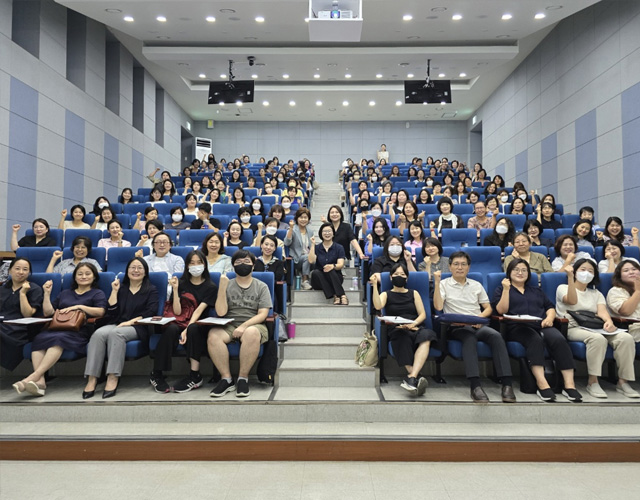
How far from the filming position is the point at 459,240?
4.70 m

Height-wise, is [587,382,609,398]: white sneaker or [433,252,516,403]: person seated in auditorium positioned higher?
[433,252,516,403]: person seated in auditorium

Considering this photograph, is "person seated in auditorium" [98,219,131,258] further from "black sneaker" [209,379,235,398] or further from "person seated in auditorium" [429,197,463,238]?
"person seated in auditorium" [429,197,463,238]

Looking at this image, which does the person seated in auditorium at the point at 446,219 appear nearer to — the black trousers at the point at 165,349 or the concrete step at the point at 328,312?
the concrete step at the point at 328,312

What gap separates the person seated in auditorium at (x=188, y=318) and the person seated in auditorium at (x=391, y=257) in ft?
4.75

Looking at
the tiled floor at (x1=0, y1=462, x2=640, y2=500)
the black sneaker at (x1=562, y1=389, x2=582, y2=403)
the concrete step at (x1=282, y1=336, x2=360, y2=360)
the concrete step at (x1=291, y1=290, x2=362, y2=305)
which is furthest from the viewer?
the concrete step at (x1=291, y1=290, x2=362, y2=305)

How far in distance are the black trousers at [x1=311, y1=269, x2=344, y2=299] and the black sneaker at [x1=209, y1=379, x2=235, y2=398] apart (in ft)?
5.09

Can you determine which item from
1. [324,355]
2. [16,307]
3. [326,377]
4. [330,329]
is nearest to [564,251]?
[330,329]

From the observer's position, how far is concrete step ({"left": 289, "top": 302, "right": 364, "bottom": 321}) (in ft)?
13.6

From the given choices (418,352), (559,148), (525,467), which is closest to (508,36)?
(559,148)

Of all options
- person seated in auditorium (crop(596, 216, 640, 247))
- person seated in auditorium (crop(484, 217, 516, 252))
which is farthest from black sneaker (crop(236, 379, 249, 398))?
person seated in auditorium (crop(596, 216, 640, 247))

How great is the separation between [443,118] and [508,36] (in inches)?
247

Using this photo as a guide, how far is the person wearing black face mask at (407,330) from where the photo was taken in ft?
9.84

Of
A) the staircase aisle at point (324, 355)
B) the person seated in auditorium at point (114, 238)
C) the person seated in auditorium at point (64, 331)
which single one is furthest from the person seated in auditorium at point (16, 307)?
the staircase aisle at point (324, 355)

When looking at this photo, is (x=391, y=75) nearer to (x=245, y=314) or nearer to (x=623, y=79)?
(x=623, y=79)
